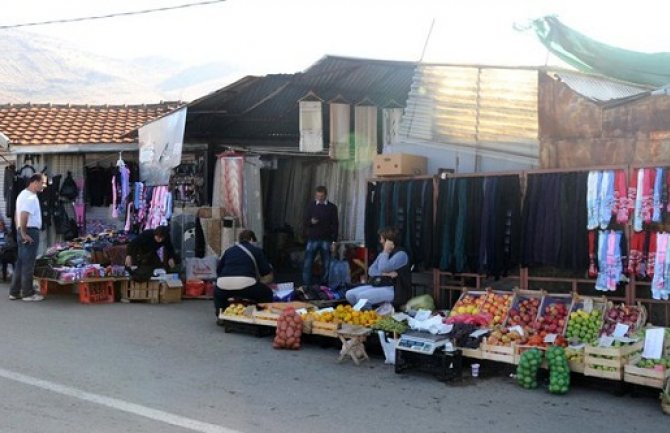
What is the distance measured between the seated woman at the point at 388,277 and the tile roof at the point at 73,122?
7663 millimetres

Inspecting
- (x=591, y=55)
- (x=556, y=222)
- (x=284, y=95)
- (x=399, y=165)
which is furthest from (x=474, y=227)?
(x=284, y=95)

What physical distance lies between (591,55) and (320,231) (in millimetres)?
5278

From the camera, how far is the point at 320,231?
12.3 meters

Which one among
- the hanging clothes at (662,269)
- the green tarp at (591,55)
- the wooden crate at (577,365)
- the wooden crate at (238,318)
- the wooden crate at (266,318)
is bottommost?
the wooden crate at (238,318)

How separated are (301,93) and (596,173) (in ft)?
19.5

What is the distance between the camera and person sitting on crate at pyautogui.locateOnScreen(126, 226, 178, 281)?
1162 cm

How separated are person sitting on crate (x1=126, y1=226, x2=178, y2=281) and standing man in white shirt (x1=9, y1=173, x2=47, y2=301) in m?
1.49

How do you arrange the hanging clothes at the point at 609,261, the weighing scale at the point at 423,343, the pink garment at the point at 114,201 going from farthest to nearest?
the pink garment at the point at 114,201
the hanging clothes at the point at 609,261
the weighing scale at the point at 423,343

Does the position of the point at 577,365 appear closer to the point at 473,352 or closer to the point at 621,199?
the point at 473,352

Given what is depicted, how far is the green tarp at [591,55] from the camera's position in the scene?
9648 millimetres

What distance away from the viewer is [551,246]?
344 inches

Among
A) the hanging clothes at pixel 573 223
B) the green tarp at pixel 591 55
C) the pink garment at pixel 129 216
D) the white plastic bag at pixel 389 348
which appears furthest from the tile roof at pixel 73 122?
the hanging clothes at pixel 573 223

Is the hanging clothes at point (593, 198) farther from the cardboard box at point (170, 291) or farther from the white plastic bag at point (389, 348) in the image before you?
the cardboard box at point (170, 291)

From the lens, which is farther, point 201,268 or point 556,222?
point 201,268
